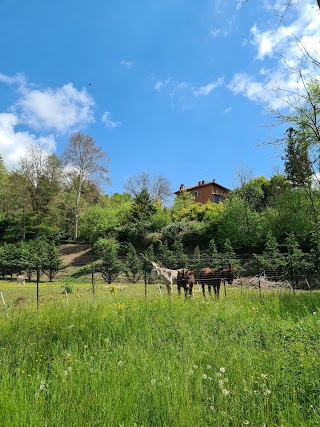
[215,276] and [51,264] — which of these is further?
[51,264]

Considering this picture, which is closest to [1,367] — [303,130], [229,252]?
[303,130]

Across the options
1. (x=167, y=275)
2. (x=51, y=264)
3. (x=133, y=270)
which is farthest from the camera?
(x=51, y=264)

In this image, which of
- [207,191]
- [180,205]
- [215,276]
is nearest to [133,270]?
[215,276]

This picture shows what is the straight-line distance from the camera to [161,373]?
3182 mm

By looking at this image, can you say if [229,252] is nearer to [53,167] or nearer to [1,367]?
[1,367]

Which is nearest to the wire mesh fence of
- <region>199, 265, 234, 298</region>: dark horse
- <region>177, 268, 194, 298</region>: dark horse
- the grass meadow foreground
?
<region>199, 265, 234, 298</region>: dark horse

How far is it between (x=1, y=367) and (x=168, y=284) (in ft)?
34.3

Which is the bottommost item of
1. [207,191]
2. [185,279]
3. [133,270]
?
[185,279]

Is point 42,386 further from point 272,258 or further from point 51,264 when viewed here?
point 51,264

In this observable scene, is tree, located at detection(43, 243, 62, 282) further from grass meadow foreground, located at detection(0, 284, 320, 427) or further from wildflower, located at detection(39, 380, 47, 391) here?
wildflower, located at detection(39, 380, 47, 391)

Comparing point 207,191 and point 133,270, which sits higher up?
point 207,191

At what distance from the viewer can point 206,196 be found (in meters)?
71.4

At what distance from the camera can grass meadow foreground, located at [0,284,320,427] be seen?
255 centimetres

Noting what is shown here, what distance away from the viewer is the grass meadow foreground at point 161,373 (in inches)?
100
